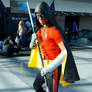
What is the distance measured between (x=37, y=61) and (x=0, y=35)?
9.33 metres

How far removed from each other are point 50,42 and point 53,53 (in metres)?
0.14

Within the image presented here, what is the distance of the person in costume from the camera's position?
7.41 feet

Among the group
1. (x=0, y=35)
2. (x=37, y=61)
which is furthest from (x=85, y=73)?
(x=0, y=35)

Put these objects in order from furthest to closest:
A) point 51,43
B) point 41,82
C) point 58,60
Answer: point 41,82 < point 51,43 < point 58,60

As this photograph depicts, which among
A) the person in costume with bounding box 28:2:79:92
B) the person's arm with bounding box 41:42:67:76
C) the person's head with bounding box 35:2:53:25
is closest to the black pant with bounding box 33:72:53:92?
the person in costume with bounding box 28:2:79:92

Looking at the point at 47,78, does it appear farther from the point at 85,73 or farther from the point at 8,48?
the point at 8,48

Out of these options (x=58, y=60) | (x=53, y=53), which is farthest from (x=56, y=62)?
(x=53, y=53)

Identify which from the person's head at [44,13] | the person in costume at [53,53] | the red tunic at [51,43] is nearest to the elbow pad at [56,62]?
the person in costume at [53,53]

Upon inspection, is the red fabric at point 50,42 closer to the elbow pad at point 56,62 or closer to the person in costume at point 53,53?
the person in costume at point 53,53

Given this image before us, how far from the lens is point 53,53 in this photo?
245cm

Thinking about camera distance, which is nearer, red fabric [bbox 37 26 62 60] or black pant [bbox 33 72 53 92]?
red fabric [bbox 37 26 62 60]

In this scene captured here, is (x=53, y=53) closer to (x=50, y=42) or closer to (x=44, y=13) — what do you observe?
(x=50, y=42)

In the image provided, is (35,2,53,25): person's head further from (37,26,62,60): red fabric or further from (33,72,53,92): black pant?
(33,72,53,92): black pant

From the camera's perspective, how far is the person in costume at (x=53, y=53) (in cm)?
226
